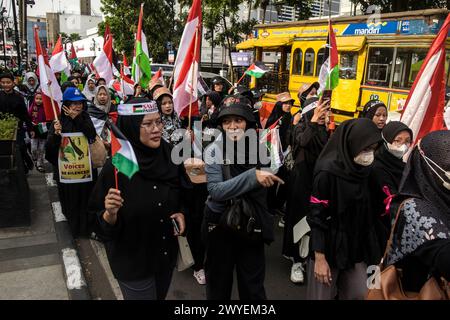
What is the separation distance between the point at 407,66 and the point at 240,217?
30.3 feet

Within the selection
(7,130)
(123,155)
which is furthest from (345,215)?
(7,130)

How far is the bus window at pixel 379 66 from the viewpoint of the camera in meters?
10.6

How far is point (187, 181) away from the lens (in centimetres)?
277

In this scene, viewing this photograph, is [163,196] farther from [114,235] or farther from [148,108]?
[148,108]

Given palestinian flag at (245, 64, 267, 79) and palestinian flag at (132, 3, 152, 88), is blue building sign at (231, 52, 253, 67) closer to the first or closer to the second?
palestinian flag at (245, 64, 267, 79)

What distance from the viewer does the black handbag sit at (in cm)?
267

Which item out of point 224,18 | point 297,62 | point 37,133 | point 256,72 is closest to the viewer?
point 37,133

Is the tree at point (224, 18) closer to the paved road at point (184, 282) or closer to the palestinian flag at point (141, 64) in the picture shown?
the palestinian flag at point (141, 64)

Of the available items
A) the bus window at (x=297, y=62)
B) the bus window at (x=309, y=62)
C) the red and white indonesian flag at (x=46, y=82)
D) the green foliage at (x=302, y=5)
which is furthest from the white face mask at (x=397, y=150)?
the green foliage at (x=302, y=5)

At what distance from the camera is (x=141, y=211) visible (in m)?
2.47

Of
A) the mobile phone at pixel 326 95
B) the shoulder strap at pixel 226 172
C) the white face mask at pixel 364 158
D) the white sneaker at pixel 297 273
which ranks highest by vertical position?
the mobile phone at pixel 326 95

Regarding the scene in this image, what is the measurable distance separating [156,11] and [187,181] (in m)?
29.5

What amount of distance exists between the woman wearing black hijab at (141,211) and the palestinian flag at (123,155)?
28 cm

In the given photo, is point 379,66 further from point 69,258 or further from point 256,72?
point 69,258
